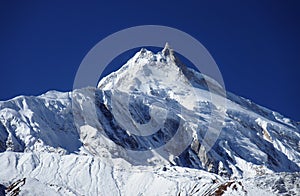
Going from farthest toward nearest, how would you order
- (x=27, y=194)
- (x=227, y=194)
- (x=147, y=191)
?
(x=147, y=191) → (x=27, y=194) → (x=227, y=194)

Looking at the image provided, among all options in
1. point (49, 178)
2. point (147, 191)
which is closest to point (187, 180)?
point (147, 191)

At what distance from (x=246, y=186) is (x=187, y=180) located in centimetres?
2438

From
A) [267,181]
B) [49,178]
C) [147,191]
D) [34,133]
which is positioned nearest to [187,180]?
[147,191]

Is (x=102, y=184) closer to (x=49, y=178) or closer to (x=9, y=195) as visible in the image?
(x=49, y=178)

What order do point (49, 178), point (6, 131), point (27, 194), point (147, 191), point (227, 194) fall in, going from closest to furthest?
1. point (227, 194)
2. point (27, 194)
3. point (147, 191)
4. point (49, 178)
5. point (6, 131)

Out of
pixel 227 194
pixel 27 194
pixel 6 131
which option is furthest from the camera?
pixel 6 131

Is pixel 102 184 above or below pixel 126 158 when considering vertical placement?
→ below

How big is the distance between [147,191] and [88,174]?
58.1 ft

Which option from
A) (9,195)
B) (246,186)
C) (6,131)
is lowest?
(9,195)

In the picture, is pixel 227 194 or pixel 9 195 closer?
pixel 227 194

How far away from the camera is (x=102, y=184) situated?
463 ft

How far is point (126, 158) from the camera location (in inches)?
7844

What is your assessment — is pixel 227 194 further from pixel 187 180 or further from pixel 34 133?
pixel 34 133

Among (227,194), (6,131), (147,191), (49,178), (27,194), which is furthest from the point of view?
(6,131)
